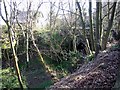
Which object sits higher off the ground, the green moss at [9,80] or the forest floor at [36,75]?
the green moss at [9,80]

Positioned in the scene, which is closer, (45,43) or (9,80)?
(9,80)

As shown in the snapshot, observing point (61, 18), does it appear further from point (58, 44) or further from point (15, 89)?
point (15, 89)

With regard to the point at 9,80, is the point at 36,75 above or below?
below

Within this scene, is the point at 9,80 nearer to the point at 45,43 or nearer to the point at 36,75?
the point at 36,75

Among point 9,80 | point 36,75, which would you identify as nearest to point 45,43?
point 36,75

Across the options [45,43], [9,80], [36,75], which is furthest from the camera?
[45,43]

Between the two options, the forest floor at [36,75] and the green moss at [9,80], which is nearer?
the green moss at [9,80]

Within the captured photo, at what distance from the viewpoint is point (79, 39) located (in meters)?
19.0

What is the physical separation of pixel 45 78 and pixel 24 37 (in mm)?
3747

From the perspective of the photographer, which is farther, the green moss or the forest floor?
the forest floor

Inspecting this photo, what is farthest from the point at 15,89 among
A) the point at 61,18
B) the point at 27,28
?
the point at 61,18

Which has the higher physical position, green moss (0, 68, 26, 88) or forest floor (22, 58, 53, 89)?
green moss (0, 68, 26, 88)

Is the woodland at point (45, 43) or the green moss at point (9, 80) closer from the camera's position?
the green moss at point (9, 80)

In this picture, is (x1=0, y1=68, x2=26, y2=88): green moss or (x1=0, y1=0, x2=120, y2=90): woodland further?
(x1=0, y1=0, x2=120, y2=90): woodland
